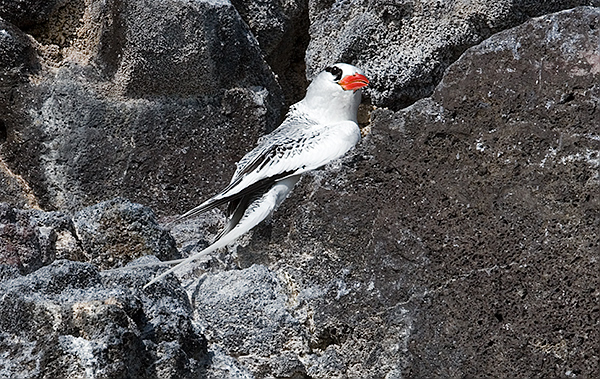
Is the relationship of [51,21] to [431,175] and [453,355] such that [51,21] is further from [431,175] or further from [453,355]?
[453,355]

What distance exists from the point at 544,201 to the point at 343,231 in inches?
30.3

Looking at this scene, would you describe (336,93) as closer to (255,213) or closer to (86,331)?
(255,213)

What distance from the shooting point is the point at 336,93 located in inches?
225

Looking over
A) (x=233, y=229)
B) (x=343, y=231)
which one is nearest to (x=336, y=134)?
(x=233, y=229)

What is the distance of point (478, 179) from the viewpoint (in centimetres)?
401

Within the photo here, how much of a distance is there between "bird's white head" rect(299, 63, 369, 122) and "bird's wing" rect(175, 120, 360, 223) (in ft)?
1.21

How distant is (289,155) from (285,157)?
0.08 feet

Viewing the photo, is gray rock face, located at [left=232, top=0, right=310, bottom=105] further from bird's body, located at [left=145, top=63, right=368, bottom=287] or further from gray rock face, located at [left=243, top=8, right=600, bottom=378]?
gray rock face, located at [left=243, top=8, right=600, bottom=378]

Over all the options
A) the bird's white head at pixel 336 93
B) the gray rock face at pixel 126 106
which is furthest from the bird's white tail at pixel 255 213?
the gray rock face at pixel 126 106

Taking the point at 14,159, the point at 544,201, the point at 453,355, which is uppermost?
the point at 14,159

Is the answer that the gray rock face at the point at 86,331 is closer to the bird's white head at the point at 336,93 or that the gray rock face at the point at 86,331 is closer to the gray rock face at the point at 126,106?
the gray rock face at the point at 126,106

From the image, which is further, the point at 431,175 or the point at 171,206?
the point at 171,206

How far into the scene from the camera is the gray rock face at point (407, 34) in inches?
216

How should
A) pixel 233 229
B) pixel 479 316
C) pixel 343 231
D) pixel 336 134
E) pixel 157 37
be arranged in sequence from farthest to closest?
1. pixel 157 37
2. pixel 336 134
3. pixel 233 229
4. pixel 343 231
5. pixel 479 316
